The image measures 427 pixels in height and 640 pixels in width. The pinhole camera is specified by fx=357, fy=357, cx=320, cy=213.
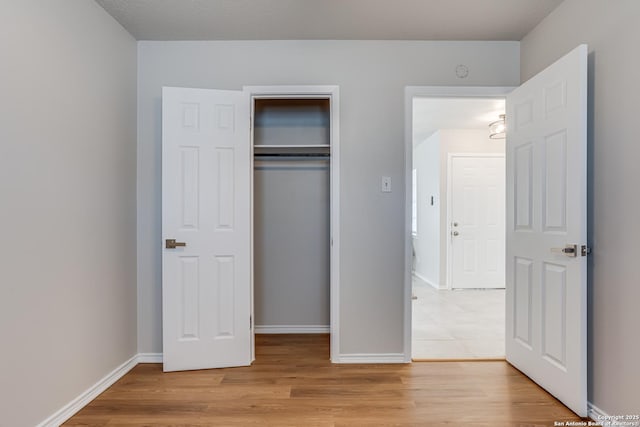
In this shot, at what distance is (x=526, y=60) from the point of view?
2764mm

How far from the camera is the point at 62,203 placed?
202cm

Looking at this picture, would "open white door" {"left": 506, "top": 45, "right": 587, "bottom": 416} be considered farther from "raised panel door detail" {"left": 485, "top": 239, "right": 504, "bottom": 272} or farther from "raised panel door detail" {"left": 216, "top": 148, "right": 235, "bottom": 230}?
"raised panel door detail" {"left": 485, "top": 239, "right": 504, "bottom": 272}

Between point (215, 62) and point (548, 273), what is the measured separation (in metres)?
2.83

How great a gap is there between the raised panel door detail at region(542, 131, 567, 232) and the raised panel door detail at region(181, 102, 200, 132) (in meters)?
2.40

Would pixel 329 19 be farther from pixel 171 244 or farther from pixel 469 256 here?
pixel 469 256

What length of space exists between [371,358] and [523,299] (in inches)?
47.2

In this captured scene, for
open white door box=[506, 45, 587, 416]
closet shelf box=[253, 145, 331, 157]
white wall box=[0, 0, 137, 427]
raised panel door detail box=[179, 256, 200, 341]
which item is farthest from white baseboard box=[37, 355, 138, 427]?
open white door box=[506, 45, 587, 416]

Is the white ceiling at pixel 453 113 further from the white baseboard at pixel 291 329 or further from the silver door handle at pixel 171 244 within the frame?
the silver door handle at pixel 171 244

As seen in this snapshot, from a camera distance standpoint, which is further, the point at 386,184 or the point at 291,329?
the point at 291,329

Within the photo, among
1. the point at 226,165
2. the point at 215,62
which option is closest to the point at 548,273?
the point at 226,165

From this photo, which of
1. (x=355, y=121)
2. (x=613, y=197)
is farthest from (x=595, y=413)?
(x=355, y=121)

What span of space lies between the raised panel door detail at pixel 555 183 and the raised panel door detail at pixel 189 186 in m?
2.38

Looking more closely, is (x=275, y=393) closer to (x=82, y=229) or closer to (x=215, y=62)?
(x=82, y=229)

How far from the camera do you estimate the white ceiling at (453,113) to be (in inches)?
166
